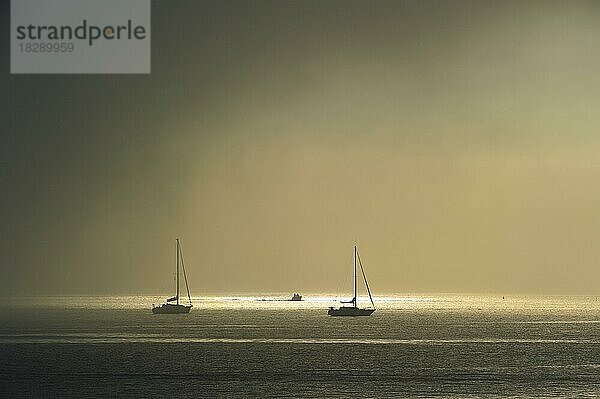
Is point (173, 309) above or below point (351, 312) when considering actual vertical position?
above

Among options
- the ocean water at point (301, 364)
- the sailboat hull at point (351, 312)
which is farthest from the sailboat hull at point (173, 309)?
the ocean water at point (301, 364)

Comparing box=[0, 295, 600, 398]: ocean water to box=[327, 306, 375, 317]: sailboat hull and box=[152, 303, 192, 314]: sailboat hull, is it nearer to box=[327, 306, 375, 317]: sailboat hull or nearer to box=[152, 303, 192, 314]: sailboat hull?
box=[327, 306, 375, 317]: sailboat hull

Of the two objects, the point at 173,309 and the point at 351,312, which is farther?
the point at 173,309

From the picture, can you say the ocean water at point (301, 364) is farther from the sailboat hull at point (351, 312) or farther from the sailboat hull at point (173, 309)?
the sailboat hull at point (173, 309)

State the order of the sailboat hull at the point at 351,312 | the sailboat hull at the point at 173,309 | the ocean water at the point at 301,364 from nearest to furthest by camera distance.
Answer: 1. the ocean water at the point at 301,364
2. the sailboat hull at the point at 351,312
3. the sailboat hull at the point at 173,309

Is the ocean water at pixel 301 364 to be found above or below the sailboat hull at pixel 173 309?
below

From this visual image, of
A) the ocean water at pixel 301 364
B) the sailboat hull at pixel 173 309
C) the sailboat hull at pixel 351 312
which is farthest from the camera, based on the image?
the sailboat hull at pixel 173 309

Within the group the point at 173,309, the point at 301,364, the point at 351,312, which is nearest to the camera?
the point at 301,364

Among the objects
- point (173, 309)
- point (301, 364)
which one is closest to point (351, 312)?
point (173, 309)

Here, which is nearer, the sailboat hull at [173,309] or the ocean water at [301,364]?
the ocean water at [301,364]

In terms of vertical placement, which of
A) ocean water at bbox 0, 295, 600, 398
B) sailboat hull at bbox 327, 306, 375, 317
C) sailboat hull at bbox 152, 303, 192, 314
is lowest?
ocean water at bbox 0, 295, 600, 398

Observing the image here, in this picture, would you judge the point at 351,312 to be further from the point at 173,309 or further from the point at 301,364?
the point at 301,364

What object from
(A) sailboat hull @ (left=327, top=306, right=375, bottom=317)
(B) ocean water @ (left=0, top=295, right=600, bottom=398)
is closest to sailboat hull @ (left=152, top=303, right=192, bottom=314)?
Result: (A) sailboat hull @ (left=327, top=306, right=375, bottom=317)

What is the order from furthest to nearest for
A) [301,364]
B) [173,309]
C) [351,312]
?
[173,309] → [351,312] → [301,364]
